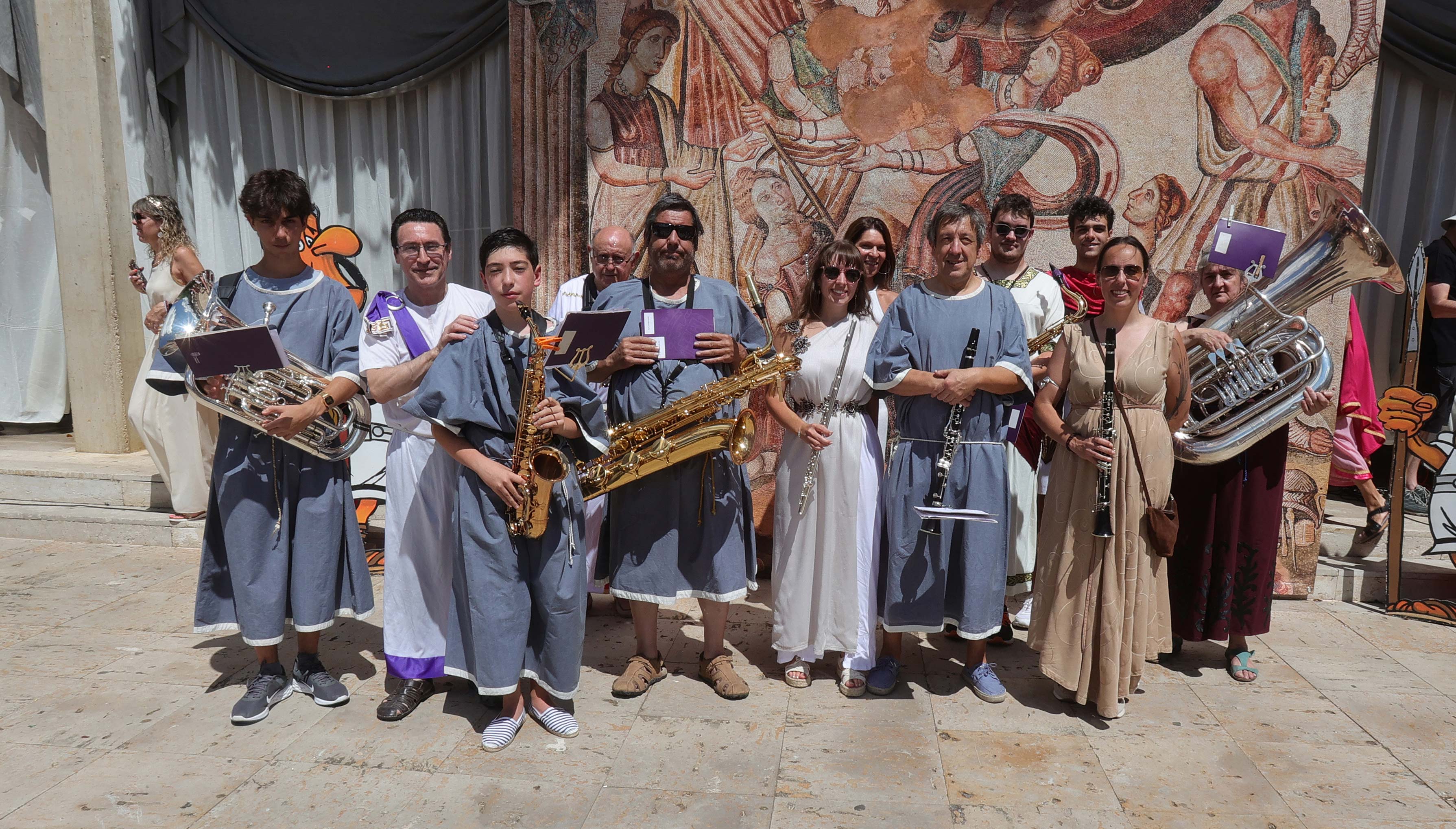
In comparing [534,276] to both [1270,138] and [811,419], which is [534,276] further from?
[1270,138]

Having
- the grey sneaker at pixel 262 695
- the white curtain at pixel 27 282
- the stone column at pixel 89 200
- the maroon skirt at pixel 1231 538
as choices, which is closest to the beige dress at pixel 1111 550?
the maroon skirt at pixel 1231 538

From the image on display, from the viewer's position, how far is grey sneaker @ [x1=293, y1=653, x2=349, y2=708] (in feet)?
12.3

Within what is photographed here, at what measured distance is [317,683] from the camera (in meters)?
3.78

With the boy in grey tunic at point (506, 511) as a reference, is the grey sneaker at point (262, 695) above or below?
below

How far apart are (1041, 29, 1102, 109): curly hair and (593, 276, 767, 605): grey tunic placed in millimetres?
2914

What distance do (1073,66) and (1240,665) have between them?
360 cm

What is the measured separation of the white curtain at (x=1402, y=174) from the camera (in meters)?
5.76

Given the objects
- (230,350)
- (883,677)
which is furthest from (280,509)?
(883,677)

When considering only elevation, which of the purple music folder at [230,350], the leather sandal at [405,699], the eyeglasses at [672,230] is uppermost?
the eyeglasses at [672,230]

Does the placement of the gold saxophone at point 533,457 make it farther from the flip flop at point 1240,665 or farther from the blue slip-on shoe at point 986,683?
the flip flop at point 1240,665

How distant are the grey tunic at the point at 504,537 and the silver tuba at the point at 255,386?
1.57 ft

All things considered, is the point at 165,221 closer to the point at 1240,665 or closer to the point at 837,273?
the point at 837,273

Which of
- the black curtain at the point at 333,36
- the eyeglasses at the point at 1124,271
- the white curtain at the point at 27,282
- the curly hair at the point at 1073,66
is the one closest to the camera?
the eyeglasses at the point at 1124,271

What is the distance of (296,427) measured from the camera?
11.2ft
